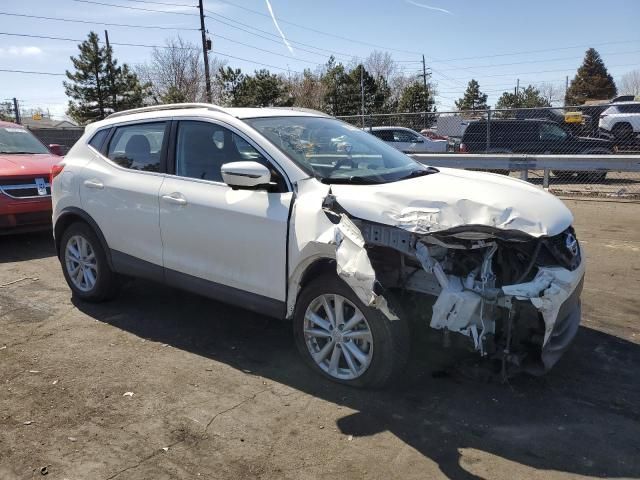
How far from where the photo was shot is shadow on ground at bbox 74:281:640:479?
303cm

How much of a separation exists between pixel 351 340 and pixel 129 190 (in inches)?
93.8

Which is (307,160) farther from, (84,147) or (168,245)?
(84,147)

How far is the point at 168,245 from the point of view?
14.9 feet

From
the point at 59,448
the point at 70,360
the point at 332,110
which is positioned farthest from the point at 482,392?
the point at 332,110

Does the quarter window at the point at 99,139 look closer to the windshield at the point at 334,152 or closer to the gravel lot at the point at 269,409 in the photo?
the gravel lot at the point at 269,409

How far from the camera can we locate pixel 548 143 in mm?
15609

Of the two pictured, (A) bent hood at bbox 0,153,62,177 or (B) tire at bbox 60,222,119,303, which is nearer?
(B) tire at bbox 60,222,119,303

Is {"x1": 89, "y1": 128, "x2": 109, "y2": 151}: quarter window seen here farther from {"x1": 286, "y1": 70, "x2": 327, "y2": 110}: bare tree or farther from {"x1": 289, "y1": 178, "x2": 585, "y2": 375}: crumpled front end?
{"x1": 286, "y1": 70, "x2": 327, "y2": 110}: bare tree

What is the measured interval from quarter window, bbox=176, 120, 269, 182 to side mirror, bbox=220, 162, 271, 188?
0.88 feet

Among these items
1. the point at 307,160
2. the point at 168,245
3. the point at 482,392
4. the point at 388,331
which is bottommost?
the point at 482,392

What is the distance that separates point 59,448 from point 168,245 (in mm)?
1804

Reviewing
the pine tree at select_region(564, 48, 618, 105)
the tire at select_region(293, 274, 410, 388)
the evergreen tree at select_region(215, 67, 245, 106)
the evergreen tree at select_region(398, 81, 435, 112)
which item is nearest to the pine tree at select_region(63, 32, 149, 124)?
the evergreen tree at select_region(215, 67, 245, 106)

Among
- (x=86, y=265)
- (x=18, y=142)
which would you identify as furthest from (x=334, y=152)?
(x=18, y=142)

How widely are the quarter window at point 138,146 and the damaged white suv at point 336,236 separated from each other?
2 cm
